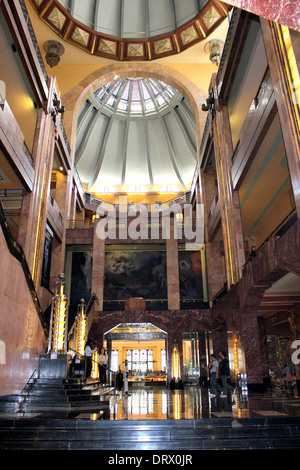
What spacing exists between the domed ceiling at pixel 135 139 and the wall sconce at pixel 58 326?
21230 mm

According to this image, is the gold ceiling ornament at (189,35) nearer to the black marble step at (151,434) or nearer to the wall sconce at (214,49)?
the wall sconce at (214,49)

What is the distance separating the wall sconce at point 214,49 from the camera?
21658 millimetres

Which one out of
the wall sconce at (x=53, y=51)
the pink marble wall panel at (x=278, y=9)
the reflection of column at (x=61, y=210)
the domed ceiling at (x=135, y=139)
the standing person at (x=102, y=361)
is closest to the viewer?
the pink marble wall panel at (x=278, y=9)

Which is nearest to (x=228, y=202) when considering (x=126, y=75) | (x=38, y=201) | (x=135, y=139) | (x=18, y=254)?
(x=38, y=201)

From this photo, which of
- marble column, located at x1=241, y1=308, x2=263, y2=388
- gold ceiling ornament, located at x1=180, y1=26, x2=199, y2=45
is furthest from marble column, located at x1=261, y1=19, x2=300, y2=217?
gold ceiling ornament, located at x1=180, y1=26, x2=199, y2=45

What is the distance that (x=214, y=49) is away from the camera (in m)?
21.9

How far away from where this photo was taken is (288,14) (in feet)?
9.95

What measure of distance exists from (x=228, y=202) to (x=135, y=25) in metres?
14.4

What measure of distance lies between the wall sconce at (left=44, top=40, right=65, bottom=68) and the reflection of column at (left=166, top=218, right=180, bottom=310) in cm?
1207

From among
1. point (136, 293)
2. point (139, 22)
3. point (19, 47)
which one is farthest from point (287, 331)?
point (139, 22)

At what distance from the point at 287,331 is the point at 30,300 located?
12.9m

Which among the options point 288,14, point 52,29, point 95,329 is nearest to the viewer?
point 288,14

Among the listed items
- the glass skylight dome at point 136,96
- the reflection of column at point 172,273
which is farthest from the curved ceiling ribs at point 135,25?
the reflection of column at point 172,273
